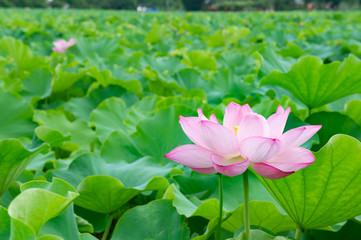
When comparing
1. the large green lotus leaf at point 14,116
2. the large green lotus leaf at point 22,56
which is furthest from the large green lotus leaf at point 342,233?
the large green lotus leaf at point 22,56

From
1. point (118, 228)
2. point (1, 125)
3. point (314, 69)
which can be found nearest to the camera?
point (118, 228)

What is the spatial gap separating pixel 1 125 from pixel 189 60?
1032mm

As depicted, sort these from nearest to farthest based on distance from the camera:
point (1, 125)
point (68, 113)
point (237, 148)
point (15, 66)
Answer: point (237, 148)
point (1, 125)
point (68, 113)
point (15, 66)

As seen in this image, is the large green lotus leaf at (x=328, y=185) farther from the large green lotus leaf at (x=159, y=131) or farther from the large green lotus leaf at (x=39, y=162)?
the large green lotus leaf at (x=39, y=162)

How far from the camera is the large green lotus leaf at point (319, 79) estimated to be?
860 millimetres

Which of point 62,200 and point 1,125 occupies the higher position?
point 62,200

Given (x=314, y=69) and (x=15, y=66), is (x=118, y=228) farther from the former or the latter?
(x=15, y=66)

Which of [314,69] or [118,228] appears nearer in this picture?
[118,228]

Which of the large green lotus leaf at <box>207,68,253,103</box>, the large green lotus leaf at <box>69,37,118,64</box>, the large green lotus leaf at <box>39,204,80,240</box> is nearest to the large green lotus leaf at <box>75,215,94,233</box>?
the large green lotus leaf at <box>39,204,80,240</box>

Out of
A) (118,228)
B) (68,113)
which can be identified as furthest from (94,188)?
(68,113)

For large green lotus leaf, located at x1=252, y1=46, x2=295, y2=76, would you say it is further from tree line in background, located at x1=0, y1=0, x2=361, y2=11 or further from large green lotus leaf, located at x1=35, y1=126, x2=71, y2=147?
tree line in background, located at x1=0, y1=0, x2=361, y2=11

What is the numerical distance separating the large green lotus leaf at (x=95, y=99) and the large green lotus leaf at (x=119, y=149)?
1.50 ft

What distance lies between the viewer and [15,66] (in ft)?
6.08

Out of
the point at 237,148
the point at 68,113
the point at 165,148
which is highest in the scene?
the point at 237,148
